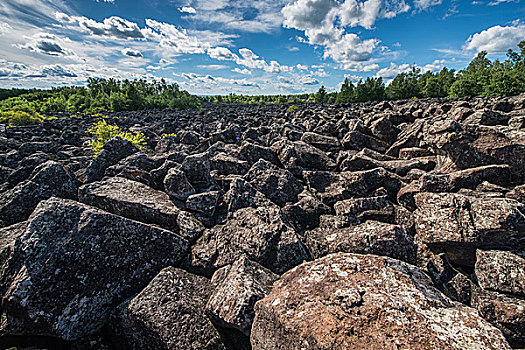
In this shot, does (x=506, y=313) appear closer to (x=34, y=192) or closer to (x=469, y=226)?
(x=469, y=226)

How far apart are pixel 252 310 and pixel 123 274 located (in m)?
2.76

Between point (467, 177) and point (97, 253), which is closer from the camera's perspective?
point (97, 253)

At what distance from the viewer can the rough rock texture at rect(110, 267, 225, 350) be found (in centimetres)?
367

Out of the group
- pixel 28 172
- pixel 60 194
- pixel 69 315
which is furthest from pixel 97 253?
pixel 28 172

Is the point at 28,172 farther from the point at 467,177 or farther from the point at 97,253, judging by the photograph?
the point at 467,177

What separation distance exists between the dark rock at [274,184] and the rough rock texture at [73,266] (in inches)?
129

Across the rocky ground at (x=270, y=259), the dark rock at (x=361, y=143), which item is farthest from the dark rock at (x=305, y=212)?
the dark rock at (x=361, y=143)

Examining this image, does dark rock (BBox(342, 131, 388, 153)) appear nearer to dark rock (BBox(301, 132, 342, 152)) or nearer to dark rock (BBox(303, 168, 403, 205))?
dark rock (BBox(301, 132, 342, 152))

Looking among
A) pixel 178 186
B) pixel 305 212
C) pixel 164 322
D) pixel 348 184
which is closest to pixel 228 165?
pixel 178 186

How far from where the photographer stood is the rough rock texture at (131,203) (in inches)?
231

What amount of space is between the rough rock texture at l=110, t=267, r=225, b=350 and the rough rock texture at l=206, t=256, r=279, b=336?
0.28 metres

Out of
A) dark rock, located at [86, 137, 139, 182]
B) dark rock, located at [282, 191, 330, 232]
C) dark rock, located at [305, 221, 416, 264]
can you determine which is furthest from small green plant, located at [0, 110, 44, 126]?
dark rock, located at [305, 221, 416, 264]

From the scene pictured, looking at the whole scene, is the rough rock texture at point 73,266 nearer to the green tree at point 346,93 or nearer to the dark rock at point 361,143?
the dark rock at point 361,143

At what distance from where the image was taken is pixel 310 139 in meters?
13.2
